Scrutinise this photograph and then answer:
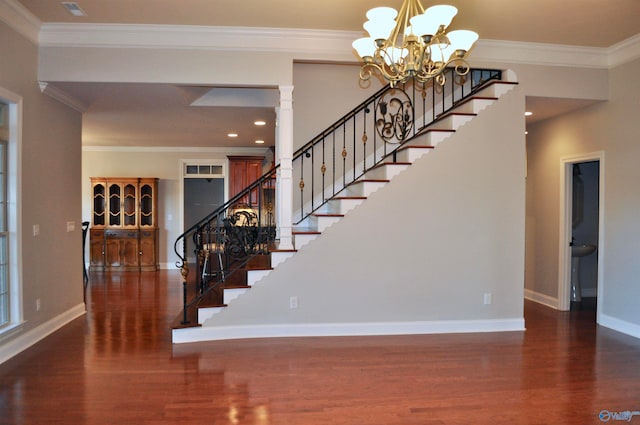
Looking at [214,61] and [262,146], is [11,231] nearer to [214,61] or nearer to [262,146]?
[214,61]

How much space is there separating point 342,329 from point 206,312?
142 centimetres

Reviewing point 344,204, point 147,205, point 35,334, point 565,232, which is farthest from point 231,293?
point 147,205

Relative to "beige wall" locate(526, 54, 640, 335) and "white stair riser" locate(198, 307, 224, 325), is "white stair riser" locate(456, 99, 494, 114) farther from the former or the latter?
"white stair riser" locate(198, 307, 224, 325)

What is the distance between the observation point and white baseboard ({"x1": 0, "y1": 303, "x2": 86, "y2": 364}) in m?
3.64

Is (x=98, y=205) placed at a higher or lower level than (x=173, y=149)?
lower

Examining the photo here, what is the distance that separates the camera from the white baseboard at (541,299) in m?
5.66

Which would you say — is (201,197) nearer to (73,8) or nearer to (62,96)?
(62,96)

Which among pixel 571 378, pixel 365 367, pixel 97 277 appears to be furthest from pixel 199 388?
pixel 97 277

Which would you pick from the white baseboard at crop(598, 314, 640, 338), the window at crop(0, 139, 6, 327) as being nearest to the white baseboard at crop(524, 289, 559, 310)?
the white baseboard at crop(598, 314, 640, 338)

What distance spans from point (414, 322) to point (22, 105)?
175 inches

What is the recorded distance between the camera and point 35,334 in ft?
13.4

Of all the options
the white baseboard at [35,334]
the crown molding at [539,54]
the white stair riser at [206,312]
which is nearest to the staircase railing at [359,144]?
the crown molding at [539,54]

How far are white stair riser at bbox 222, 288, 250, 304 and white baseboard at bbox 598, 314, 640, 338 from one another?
415 cm

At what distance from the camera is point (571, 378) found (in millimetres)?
3301
